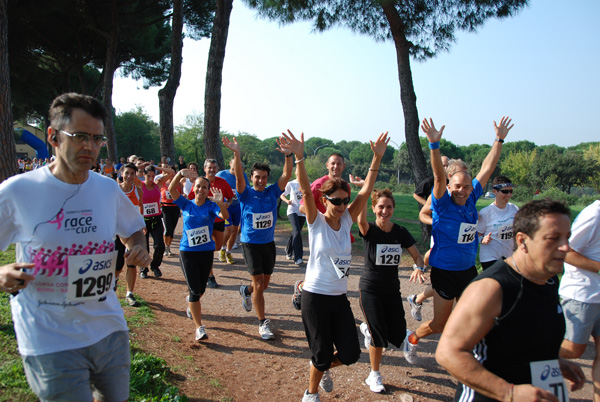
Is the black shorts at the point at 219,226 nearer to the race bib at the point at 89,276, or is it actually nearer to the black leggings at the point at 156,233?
the black leggings at the point at 156,233

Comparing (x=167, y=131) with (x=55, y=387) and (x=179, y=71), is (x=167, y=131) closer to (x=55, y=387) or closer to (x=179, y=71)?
(x=179, y=71)

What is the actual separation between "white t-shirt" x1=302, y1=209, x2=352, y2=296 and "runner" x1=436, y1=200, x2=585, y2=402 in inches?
67.2

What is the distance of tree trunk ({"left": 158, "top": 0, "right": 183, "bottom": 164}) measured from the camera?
14961 millimetres

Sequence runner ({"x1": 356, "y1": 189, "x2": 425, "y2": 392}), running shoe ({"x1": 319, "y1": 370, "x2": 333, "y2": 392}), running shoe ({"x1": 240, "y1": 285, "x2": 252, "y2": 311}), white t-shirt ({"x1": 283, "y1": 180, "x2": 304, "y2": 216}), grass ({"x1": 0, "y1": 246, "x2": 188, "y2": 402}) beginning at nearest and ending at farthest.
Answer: grass ({"x1": 0, "y1": 246, "x2": 188, "y2": 402})
running shoe ({"x1": 319, "y1": 370, "x2": 333, "y2": 392})
runner ({"x1": 356, "y1": 189, "x2": 425, "y2": 392})
running shoe ({"x1": 240, "y1": 285, "x2": 252, "y2": 311})
white t-shirt ({"x1": 283, "y1": 180, "x2": 304, "y2": 216})

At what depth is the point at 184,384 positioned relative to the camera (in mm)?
4082

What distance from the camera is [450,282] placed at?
14.9ft

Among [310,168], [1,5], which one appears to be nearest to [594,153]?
[310,168]

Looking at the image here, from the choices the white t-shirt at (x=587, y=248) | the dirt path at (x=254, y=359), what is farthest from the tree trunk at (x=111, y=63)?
the white t-shirt at (x=587, y=248)

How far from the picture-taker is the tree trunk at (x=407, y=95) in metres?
10.9

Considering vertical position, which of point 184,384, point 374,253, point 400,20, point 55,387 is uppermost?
point 400,20

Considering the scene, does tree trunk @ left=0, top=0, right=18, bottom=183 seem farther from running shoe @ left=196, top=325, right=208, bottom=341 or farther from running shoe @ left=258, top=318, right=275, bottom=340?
running shoe @ left=258, top=318, right=275, bottom=340

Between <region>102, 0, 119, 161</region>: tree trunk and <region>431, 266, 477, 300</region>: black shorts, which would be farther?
<region>102, 0, 119, 161</region>: tree trunk

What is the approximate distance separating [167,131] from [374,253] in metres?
12.6

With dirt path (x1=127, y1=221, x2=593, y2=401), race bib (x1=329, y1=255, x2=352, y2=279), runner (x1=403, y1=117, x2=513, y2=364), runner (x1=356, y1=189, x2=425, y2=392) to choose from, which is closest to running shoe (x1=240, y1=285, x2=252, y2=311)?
dirt path (x1=127, y1=221, x2=593, y2=401)
